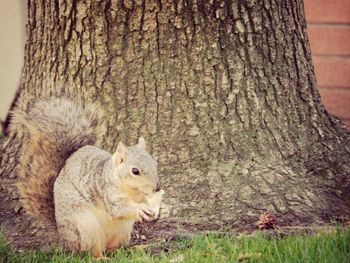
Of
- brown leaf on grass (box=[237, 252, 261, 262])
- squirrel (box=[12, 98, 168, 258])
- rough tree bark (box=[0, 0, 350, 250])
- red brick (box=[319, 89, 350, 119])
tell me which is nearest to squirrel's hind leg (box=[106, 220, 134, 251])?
squirrel (box=[12, 98, 168, 258])

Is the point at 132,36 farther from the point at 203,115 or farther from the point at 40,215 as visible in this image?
the point at 40,215

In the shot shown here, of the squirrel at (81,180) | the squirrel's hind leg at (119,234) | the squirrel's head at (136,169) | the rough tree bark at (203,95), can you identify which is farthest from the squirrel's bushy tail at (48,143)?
the squirrel's head at (136,169)

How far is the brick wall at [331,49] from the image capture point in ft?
19.6

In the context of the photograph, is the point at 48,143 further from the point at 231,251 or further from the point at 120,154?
the point at 231,251

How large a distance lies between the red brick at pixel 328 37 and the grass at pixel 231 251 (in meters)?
2.66

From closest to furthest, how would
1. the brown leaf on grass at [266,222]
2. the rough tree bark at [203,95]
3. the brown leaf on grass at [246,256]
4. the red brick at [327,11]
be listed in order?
the brown leaf on grass at [246,256] < the brown leaf on grass at [266,222] < the rough tree bark at [203,95] < the red brick at [327,11]

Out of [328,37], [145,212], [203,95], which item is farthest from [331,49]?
[145,212]

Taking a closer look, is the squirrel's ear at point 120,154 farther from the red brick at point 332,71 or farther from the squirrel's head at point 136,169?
the red brick at point 332,71

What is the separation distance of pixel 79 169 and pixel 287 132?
956 millimetres

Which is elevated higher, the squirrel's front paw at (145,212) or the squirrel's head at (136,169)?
the squirrel's head at (136,169)

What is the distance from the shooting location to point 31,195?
3729mm

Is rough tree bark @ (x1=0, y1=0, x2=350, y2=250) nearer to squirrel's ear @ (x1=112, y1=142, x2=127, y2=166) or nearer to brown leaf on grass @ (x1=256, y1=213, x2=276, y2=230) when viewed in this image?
brown leaf on grass @ (x1=256, y1=213, x2=276, y2=230)

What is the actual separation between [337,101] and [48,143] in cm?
275

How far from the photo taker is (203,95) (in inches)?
154
